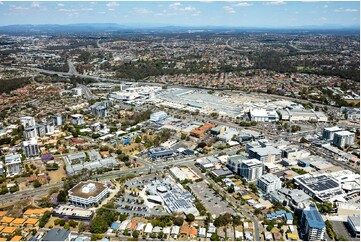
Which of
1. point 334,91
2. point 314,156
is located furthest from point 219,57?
point 314,156

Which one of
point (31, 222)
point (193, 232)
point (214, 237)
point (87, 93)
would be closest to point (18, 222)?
point (31, 222)

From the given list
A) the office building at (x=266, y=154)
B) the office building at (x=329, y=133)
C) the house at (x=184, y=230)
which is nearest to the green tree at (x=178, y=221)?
the house at (x=184, y=230)

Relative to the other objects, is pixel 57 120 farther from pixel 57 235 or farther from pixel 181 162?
pixel 57 235

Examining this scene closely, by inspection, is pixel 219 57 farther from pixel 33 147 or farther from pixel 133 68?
pixel 33 147

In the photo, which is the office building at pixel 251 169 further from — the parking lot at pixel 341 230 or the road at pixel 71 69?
the road at pixel 71 69

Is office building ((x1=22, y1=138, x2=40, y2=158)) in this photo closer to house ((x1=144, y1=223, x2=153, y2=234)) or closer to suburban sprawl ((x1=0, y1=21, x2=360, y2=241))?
suburban sprawl ((x1=0, y1=21, x2=360, y2=241))

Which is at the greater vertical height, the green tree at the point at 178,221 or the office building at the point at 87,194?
the office building at the point at 87,194
